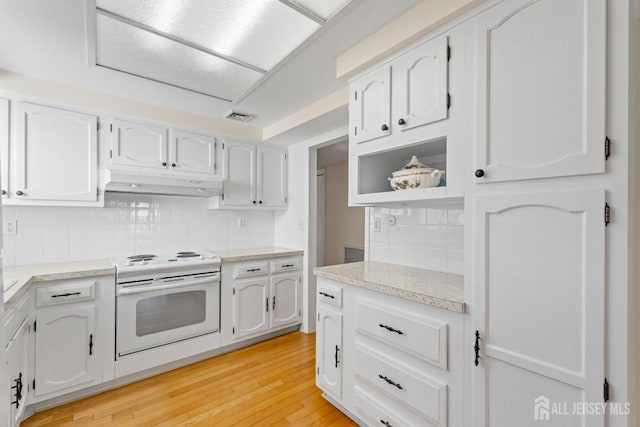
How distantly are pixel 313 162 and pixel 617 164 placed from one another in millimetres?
2578

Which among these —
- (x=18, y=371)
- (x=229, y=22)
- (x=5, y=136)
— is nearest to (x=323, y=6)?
(x=229, y=22)

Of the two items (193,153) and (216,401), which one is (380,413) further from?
(193,153)

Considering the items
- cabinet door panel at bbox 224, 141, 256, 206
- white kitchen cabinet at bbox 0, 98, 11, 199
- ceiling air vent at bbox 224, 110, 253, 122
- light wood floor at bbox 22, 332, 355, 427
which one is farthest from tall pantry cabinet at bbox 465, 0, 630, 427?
white kitchen cabinet at bbox 0, 98, 11, 199

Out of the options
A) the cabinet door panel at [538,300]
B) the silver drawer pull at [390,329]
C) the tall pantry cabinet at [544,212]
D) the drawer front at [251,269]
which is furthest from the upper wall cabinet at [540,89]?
the drawer front at [251,269]

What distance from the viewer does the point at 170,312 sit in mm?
2406

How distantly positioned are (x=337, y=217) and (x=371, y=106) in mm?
3524

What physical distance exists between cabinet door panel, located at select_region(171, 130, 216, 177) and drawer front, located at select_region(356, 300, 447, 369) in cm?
199

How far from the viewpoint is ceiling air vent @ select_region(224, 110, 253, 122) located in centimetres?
272

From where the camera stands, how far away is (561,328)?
40.3 inches

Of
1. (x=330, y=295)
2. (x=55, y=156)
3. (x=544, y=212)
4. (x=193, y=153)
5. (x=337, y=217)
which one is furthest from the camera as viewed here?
(x=337, y=217)

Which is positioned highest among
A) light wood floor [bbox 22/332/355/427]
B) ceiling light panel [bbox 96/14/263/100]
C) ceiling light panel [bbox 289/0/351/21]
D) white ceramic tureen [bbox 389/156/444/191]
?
ceiling light panel [bbox 289/0/351/21]

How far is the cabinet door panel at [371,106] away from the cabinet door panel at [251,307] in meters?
1.75

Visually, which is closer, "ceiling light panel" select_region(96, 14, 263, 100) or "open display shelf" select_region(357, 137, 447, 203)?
"ceiling light panel" select_region(96, 14, 263, 100)

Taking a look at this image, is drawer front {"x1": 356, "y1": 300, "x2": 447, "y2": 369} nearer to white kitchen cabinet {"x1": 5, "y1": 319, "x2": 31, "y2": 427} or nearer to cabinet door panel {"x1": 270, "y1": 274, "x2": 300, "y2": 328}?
cabinet door panel {"x1": 270, "y1": 274, "x2": 300, "y2": 328}
